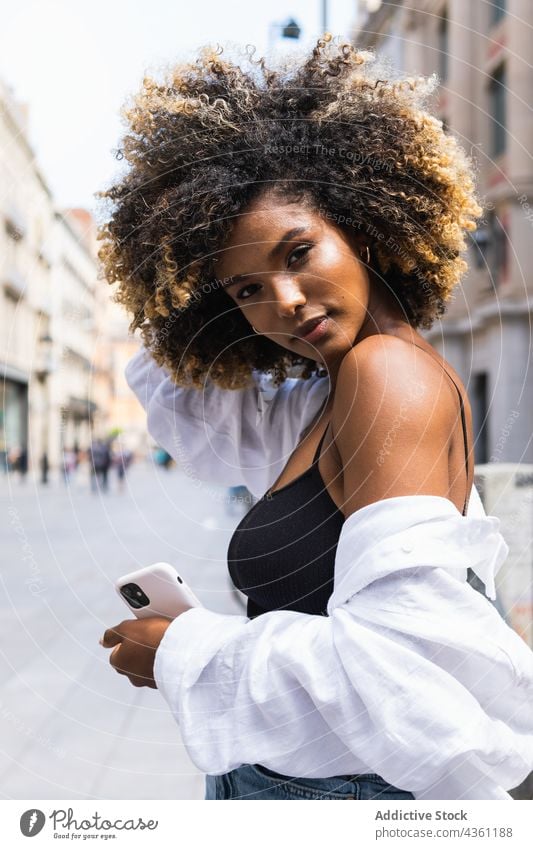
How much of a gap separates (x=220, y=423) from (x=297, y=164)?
590 millimetres

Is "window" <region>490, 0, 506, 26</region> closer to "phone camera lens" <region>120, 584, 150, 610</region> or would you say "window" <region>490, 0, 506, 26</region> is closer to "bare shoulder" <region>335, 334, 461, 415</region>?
"bare shoulder" <region>335, 334, 461, 415</region>

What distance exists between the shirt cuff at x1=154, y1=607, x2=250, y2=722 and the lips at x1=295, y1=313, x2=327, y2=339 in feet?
1.23

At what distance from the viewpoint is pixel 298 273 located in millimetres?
1078

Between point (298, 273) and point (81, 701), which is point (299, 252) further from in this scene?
point (81, 701)

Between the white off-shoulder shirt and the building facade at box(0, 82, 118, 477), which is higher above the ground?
the building facade at box(0, 82, 118, 477)

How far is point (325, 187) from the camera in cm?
112

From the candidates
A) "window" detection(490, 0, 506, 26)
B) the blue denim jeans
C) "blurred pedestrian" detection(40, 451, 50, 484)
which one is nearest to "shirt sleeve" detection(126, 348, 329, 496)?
the blue denim jeans

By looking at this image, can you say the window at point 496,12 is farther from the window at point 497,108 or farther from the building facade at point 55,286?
the building facade at point 55,286

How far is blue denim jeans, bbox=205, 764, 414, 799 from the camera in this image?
1.15m

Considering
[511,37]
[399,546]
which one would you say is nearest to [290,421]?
[399,546]

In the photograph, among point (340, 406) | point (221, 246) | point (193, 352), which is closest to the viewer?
point (340, 406)
